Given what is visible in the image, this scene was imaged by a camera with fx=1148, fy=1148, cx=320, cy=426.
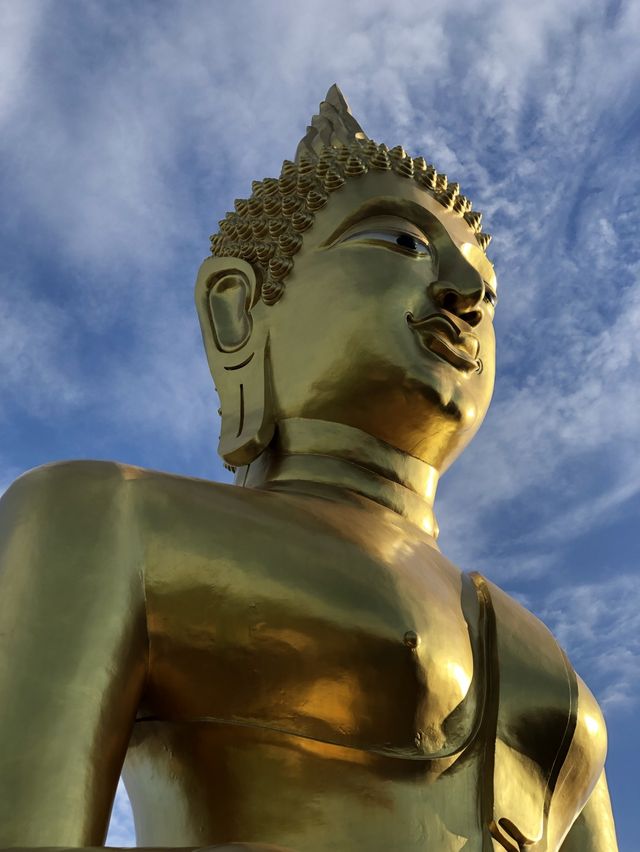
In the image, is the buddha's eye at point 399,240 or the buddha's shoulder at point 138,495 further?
the buddha's eye at point 399,240

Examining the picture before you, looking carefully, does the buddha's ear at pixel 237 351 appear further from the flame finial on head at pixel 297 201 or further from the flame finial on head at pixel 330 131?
the flame finial on head at pixel 330 131

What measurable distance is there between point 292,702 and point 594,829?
157 cm

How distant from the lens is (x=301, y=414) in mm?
4320

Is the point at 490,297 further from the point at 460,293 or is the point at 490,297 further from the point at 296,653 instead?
the point at 296,653

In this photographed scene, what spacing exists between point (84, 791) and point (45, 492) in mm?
902

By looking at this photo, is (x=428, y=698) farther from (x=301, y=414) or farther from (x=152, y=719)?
(x=301, y=414)

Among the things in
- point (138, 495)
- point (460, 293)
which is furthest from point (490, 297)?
point (138, 495)

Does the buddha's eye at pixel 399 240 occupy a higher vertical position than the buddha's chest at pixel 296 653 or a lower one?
higher

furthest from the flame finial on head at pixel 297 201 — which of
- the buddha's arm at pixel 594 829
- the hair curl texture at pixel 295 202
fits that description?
the buddha's arm at pixel 594 829

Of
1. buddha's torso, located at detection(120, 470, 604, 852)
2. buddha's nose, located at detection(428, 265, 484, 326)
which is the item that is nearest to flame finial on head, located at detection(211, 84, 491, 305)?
buddha's nose, located at detection(428, 265, 484, 326)

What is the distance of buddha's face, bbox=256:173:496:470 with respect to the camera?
4.23 meters

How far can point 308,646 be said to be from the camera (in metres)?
3.36

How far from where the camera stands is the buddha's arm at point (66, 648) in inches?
109

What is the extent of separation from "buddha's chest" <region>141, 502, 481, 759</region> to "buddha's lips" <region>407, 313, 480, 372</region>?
3.68 feet
